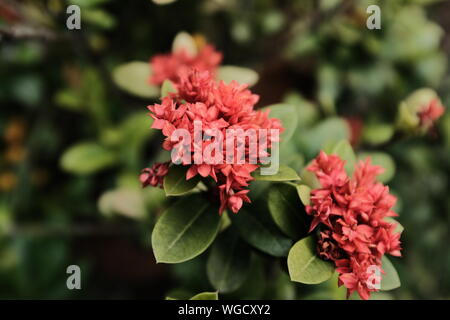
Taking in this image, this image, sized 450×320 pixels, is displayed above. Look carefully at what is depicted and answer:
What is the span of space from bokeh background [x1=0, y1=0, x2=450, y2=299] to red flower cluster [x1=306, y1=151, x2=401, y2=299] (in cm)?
56

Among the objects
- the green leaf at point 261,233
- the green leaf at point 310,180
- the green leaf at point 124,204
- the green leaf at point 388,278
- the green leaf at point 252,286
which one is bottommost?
the green leaf at point 252,286

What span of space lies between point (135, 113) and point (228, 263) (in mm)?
800

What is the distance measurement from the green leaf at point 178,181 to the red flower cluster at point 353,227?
0.73 ft

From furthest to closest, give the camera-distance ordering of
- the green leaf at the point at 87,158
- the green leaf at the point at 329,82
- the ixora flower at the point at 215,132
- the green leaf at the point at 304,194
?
the green leaf at the point at 329,82 → the green leaf at the point at 87,158 → the green leaf at the point at 304,194 → the ixora flower at the point at 215,132

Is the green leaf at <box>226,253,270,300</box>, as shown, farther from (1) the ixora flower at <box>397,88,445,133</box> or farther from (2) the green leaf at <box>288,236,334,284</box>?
(1) the ixora flower at <box>397,88,445,133</box>

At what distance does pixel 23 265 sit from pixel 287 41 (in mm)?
1357

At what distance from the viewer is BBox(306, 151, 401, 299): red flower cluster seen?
74cm

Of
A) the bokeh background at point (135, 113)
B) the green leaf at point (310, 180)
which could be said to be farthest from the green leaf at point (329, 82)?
the green leaf at point (310, 180)

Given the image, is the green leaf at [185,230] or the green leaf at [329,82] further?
the green leaf at [329,82]

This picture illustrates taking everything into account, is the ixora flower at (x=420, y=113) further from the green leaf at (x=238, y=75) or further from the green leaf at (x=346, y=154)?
the green leaf at (x=238, y=75)

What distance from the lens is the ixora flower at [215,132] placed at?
0.71 meters

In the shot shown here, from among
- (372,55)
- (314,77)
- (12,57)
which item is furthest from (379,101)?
(12,57)

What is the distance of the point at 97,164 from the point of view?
140cm
